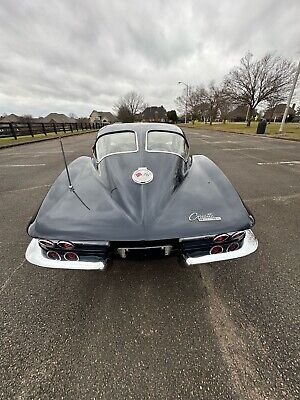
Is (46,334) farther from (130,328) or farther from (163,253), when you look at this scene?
(163,253)

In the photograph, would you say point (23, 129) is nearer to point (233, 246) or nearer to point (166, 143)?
point (166, 143)

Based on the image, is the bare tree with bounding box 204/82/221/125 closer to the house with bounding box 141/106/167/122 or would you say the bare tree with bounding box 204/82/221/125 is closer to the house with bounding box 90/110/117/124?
the house with bounding box 141/106/167/122

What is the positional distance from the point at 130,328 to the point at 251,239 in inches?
52.2

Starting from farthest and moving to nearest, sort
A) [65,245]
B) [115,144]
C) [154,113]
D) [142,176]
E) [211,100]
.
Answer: [154,113] < [211,100] < [115,144] < [142,176] < [65,245]

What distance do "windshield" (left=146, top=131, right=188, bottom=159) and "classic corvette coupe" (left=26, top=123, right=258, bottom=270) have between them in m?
0.38

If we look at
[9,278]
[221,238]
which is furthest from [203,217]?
[9,278]

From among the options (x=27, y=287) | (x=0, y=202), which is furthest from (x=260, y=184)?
(x=0, y=202)

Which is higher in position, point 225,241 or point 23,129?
point 225,241

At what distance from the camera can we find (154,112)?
3841 inches

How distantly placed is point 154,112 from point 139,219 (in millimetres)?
103897

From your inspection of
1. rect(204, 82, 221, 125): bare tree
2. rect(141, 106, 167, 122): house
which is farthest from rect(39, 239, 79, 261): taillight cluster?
rect(141, 106, 167, 122): house

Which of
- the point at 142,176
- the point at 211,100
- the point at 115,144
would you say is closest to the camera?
the point at 142,176

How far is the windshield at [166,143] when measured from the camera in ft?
9.00

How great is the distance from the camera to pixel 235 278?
2.24 metres
